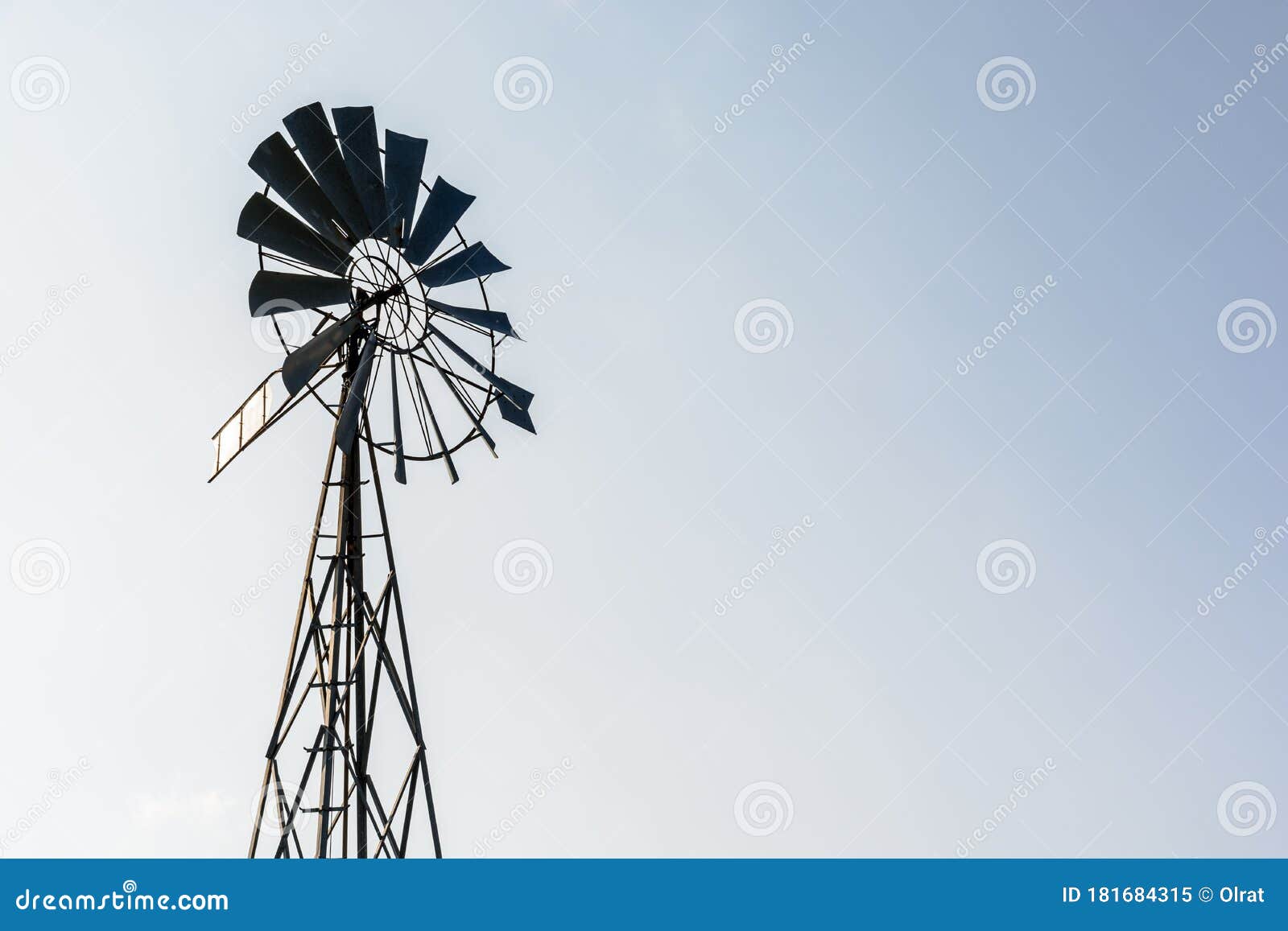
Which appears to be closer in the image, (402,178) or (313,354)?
(313,354)

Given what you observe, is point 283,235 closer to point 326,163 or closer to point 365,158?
point 326,163

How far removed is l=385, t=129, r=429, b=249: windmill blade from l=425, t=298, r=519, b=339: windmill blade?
0.51 metres

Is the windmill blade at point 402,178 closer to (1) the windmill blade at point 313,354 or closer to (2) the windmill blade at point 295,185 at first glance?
(2) the windmill blade at point 295,185

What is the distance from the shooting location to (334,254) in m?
7.71

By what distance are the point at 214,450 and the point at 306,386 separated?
71cm

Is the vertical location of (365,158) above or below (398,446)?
above

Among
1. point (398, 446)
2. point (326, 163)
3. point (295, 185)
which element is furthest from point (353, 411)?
point (326, 163)

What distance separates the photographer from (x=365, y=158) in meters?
7.71

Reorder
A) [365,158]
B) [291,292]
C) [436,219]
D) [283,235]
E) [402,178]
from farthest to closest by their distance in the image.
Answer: [436,219] < [402,178] < [365,158] < [283,235] < [291,292]

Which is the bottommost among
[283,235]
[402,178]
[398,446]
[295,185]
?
[398,446]

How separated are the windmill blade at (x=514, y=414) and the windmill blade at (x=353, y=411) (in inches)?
40.1

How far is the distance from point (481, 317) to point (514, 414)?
27.6 inches

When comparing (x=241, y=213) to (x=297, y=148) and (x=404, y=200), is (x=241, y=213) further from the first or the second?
(x=404, y=200)

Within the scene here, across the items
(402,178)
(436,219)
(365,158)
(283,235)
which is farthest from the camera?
(436,219)
